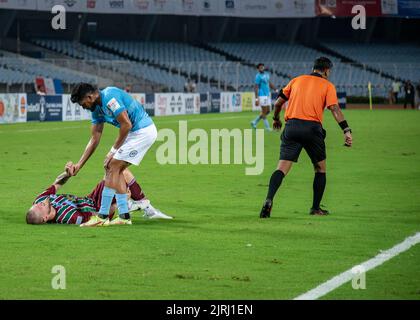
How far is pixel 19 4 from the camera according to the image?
60000 mm

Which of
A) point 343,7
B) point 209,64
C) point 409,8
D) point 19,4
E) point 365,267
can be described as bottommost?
point 365,267

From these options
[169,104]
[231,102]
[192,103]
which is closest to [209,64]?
[231,102]

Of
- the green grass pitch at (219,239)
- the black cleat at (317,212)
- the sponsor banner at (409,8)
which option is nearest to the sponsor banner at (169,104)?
Result: the sponsor banner at (409,8)

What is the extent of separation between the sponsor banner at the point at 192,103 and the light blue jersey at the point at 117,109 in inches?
1626

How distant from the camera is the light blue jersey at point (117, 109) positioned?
463 inches

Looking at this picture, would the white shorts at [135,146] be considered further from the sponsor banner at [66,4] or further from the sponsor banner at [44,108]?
the sponsor banner at [66,4]

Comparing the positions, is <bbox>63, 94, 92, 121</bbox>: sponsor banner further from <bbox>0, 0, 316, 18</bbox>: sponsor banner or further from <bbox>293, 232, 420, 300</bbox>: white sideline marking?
<bbox>293, 232, 420, 300</bbox>: white sideline marking

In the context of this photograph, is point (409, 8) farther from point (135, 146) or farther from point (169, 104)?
point (135, 146)

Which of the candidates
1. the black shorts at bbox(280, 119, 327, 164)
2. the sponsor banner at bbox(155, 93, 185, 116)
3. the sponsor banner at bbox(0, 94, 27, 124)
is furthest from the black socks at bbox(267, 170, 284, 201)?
the sponsor banner at bbox(155, 93, 185, 116)

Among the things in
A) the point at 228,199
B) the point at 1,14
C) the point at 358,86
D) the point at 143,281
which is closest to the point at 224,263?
the point at 143,281

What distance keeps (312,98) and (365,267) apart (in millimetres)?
4188

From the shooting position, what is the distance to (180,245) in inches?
430
